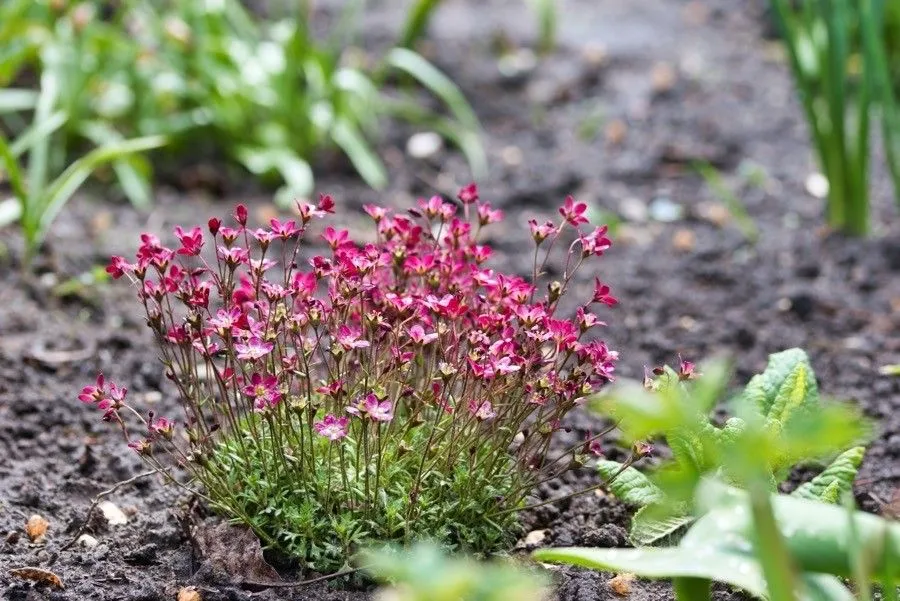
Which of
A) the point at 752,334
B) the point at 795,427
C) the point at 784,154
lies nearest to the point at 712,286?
the point at 752,334

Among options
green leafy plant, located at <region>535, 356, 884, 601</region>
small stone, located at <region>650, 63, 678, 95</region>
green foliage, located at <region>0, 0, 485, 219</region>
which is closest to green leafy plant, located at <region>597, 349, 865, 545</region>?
green leafy plant, located at <region>535, 356, 884, 601</region>

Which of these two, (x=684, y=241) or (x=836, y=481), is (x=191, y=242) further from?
(x=684, y=241)

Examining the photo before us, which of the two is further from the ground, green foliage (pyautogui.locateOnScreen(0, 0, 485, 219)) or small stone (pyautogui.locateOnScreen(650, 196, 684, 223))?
green foliage (pyautogui.locateOnScreen(0, 0, 485, 219))

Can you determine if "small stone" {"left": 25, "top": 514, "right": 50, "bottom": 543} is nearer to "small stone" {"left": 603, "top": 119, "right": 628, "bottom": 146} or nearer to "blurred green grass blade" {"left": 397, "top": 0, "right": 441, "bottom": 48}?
"blurred green grass blade" {"left": 397, "top": 0, "right": 441, "bottom": 48}

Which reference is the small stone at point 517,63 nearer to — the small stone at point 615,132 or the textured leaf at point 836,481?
the small stone at point 615,132

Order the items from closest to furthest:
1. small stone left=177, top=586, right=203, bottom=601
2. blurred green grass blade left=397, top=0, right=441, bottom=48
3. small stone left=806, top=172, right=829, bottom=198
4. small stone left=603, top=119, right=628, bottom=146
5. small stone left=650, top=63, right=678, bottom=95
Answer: small stone left=177, top=586, right=203, bottom=601
small stone left=806, top=172, right=829, bottom=198
blurred green grass blade left=397, top=0, right=441, bottom=48
small stone left=603, top=119, right=628, bottom=146
small stone left=650, top=63, right=678, bottom=95

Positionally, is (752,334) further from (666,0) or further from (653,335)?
(666,0)

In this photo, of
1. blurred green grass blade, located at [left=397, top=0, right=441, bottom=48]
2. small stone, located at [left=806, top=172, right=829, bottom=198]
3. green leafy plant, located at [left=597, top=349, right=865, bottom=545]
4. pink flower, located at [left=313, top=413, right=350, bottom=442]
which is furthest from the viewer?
blurred green grass blade, located at [left=397, top=0, right=441, bottom=48]
